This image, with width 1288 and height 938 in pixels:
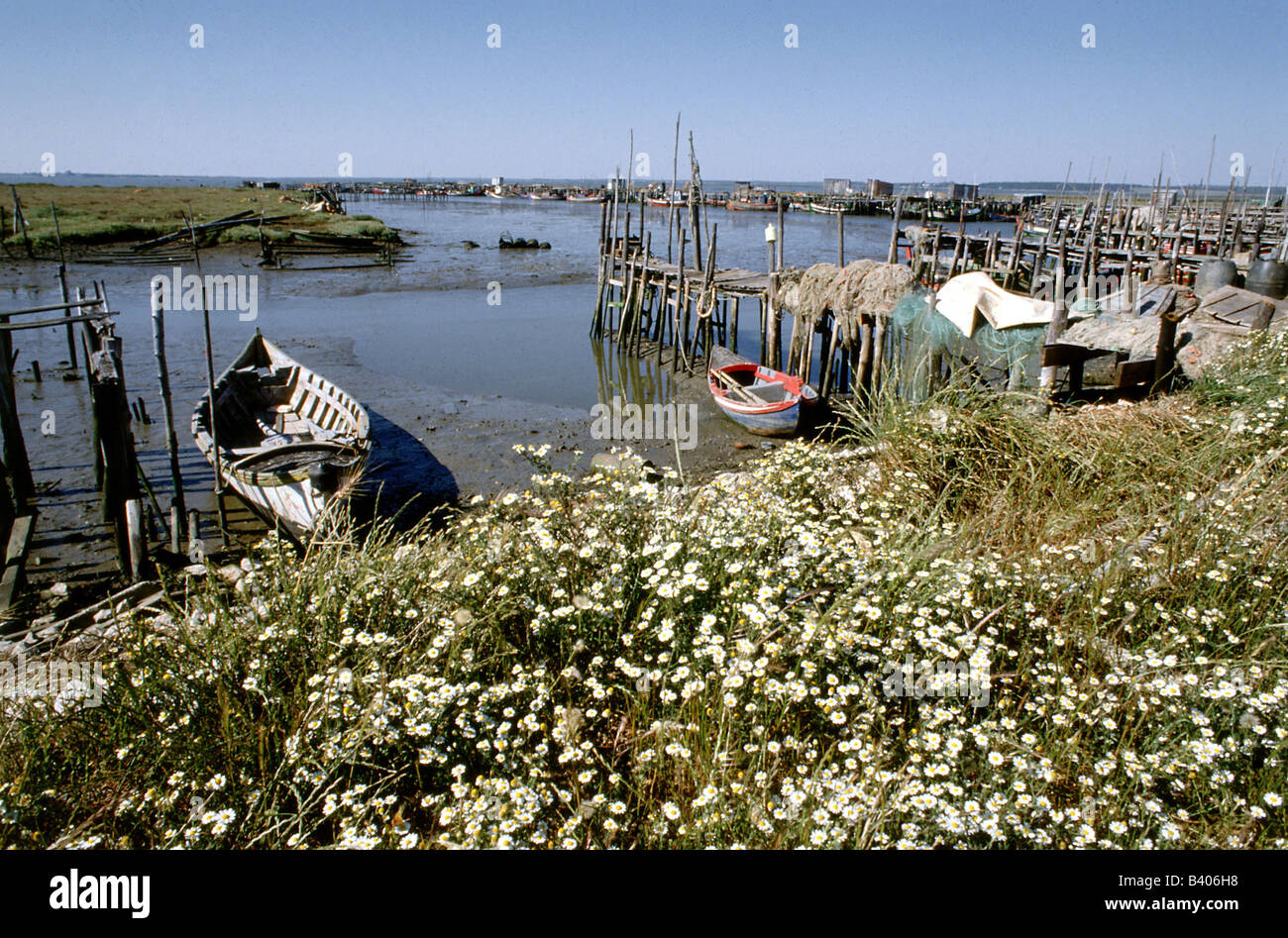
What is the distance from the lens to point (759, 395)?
15.4m

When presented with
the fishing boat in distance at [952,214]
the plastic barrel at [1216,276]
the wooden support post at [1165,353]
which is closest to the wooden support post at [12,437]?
the wooden support post at [1165,353]

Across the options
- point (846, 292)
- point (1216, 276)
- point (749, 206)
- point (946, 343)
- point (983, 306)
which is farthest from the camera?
point (749, 206)

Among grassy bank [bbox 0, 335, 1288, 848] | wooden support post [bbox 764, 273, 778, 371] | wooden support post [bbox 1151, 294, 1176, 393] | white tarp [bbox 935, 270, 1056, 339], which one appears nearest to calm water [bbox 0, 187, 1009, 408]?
wooden support post [bbox 764, 273, 778, 371]

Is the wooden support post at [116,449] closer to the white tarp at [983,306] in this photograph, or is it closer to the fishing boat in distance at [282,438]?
the fishing boat in distance at [282,438]

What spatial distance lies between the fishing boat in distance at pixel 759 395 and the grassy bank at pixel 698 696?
29.8ft

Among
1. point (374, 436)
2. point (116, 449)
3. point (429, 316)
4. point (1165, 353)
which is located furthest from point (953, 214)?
point (116, 449)

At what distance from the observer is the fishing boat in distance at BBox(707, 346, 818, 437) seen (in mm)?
14188

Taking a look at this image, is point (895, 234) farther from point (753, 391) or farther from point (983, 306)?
point (983, 306)

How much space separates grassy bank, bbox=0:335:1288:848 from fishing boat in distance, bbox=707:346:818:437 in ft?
29.8

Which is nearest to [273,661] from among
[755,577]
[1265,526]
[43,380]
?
[755,577]

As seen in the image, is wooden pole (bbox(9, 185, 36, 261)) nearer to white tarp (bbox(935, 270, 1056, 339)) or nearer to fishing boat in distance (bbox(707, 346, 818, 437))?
fishing boat in distance (bbox(707, 346, 818, 437))

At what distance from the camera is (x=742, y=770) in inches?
127

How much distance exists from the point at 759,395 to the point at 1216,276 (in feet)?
39.1

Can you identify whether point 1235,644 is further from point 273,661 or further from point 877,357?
point 877,357
